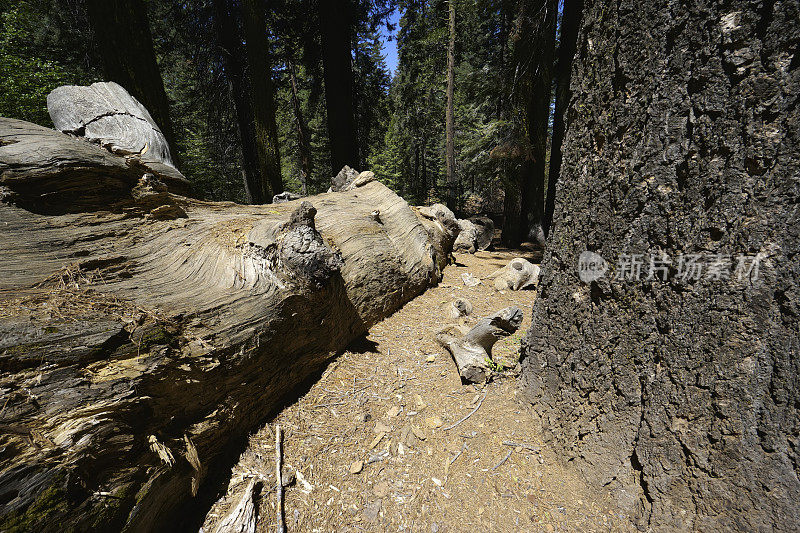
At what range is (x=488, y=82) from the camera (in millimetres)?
9719

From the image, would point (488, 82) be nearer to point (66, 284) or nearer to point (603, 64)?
point (603, 64)

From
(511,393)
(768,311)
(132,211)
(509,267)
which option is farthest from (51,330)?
(509,267)

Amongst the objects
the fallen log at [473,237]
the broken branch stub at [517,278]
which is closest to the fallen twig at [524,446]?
the broken branch stub at [517,278]

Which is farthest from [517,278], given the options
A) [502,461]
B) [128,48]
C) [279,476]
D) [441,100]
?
[441,100]

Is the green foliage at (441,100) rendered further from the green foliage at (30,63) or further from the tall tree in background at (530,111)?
the green foliage at (30,63)

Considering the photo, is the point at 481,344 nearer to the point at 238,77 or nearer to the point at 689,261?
the point at 689,261

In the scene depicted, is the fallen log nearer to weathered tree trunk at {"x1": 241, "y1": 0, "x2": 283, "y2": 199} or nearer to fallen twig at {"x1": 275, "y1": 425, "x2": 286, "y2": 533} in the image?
weathered tree trunk at {"x1": 241, "y1": 0, "x2": 283, "y2": 199}

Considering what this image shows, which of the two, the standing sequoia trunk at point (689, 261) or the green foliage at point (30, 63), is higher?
the green foliage at point (30, 63)

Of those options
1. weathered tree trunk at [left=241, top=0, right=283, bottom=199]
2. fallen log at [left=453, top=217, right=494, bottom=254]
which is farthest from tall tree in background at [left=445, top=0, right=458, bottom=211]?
weathered tree trunk at [left=241, top=0, right=283, bottom=199]

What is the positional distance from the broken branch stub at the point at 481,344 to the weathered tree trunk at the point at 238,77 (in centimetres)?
761

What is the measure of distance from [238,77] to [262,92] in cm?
483

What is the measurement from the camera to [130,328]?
168 centimetres

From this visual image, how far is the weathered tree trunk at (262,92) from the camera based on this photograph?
543 cm

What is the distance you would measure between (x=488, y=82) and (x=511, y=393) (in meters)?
10.3
